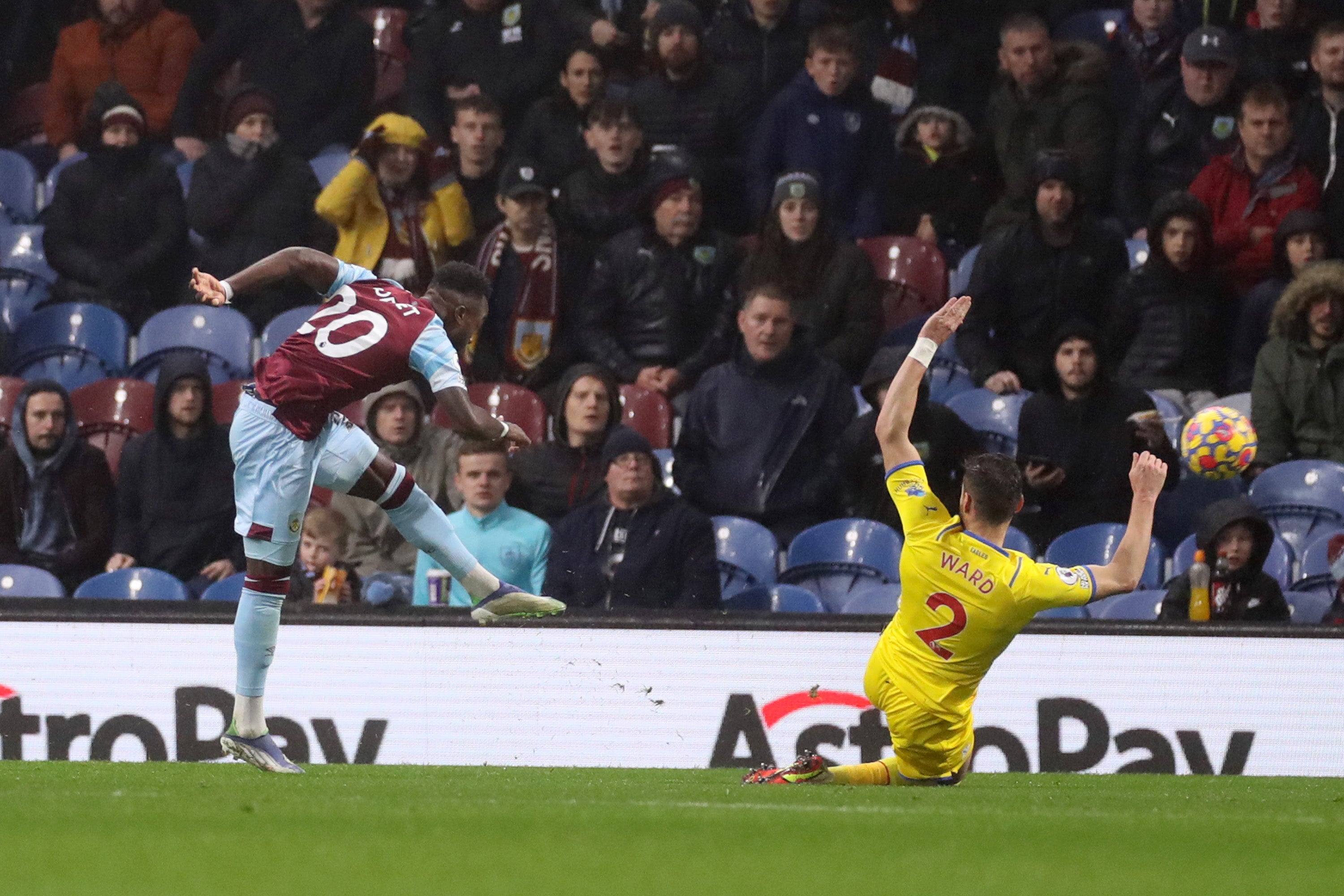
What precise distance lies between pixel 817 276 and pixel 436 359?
4.83 m

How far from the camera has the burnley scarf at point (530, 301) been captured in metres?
11.5

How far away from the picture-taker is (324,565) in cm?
981

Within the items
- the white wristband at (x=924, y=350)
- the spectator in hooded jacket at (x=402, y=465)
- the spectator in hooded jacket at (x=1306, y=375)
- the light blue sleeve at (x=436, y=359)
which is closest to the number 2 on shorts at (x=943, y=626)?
the white wristband at (x=924, y=350)

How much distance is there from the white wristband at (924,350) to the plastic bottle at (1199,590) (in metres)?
2.99

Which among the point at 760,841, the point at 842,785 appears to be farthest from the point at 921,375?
the point at 760,841

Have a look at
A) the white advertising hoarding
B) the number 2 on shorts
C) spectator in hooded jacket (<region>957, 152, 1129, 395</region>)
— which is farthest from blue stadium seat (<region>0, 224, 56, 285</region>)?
the number 2 on shorts

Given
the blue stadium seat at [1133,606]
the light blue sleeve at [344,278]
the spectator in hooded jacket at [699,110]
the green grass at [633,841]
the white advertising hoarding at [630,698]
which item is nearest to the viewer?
the green grass at [633,841]

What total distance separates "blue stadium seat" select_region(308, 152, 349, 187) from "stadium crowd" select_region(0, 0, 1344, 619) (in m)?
0.03

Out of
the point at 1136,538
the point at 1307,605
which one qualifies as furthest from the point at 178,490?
the point at 1307,605

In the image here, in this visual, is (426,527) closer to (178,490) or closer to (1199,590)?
(178,490)

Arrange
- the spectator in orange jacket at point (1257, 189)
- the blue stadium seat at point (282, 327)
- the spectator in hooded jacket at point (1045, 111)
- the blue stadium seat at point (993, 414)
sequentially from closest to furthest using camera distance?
the blue stadium seat at point (993, 414)
the spectator in orange jacket at point (1257, 189)
the blue stadium seat at point (282, 327)
the spectator in hooded jacket at point (1045, 111)

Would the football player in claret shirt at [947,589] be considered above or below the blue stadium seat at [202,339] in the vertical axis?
below

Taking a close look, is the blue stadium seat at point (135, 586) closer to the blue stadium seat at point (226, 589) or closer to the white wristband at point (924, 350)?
the blue stadium seat at point (226, 589)

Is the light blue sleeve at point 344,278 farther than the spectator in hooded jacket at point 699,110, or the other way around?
the spectator in hooded jacket at point 699,110
